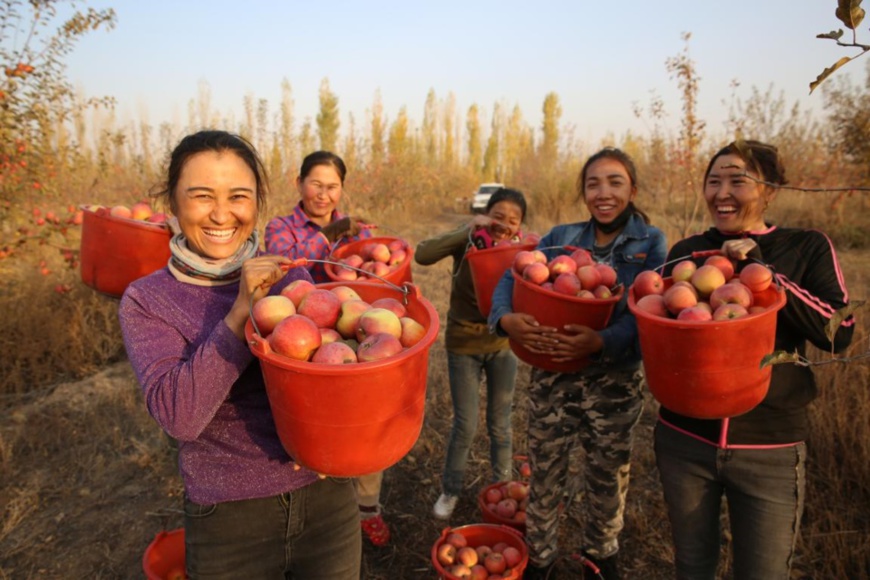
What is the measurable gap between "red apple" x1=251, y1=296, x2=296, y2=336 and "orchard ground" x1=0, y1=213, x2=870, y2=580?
1882 mm

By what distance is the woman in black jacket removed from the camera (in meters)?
1.57

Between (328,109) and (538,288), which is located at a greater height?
(328,109)

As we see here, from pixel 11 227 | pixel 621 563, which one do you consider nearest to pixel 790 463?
pixel 621 563

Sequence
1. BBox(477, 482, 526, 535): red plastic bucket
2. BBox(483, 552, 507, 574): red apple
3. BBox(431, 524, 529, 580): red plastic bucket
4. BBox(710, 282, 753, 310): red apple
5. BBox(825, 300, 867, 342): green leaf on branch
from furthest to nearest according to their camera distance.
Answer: BBox(477, 482, 526, 535): red plastic bucket < BBox(431, 524, 529, 580): red plastic bucket < BBox(483, 552, 507, 574): red apple < BBox(710, 282, 753, 310): red apple < BBox(825, 300, 867, 342): green leaf on branch

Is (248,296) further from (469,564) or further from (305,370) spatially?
(469,564)

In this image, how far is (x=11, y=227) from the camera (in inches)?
167

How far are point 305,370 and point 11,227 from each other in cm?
466

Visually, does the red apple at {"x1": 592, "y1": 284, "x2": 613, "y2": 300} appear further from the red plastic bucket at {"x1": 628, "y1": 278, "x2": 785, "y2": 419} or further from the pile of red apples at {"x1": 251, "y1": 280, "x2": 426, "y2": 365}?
the pile of red apples at {"x1": 251, "y1": 280, "x2": 426, "y2": 365}

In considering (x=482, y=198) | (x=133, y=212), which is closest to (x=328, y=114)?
(x=482, y=198)

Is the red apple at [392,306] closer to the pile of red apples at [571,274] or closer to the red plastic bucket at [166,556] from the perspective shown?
the pile of red apples at [571,274]

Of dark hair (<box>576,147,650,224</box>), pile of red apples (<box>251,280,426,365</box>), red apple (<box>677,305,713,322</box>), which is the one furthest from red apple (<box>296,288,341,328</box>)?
dark hair (<box>576,147,650,224</box>)

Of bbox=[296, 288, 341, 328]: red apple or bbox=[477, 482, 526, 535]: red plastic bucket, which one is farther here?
bbox=[477, 482, 526, 535]: red plastic bucket

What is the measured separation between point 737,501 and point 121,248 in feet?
9.21

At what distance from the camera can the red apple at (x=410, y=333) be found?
124cm
